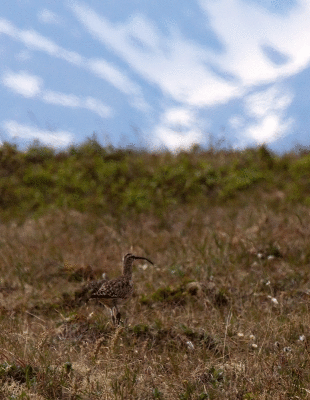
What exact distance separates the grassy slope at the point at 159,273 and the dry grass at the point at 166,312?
19mm

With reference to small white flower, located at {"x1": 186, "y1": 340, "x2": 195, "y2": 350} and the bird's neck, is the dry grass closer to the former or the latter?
small white flower, located at {"x1": 186, "y1": 340, "x2": 195, "y2": 350}

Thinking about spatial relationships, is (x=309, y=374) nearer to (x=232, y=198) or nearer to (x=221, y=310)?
(x=221, y=310)

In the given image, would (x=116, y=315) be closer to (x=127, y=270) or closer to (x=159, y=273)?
(x=127, y=270)

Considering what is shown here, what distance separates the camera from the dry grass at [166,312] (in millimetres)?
3777

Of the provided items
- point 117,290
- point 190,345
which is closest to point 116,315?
point 117,290

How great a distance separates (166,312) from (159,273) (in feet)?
4.36

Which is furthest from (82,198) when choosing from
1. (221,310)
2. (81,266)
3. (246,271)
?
(221,310)

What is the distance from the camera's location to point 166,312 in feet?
18.1

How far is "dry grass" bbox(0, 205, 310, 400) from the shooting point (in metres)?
3.78

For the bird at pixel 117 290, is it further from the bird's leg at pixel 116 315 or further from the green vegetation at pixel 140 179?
the green vegetation at pixel 140 179

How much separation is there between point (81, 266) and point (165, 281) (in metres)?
1.20

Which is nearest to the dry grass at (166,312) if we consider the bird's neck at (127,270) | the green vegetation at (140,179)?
the bird's neck at (127,270)

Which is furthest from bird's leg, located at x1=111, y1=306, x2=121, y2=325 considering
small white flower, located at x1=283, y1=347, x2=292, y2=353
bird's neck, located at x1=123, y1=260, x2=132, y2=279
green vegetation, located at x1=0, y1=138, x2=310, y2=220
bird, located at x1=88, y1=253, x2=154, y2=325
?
green vegetation, located at x1=0, y1=138, x2=310, y2=220

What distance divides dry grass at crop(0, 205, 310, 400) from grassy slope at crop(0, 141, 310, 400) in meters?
0.02
